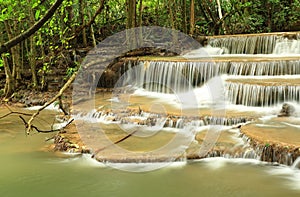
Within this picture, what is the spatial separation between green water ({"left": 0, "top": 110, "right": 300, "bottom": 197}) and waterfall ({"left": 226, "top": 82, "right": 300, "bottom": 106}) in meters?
2.81

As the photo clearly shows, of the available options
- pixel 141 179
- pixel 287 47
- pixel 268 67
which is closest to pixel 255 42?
pixel 287 47

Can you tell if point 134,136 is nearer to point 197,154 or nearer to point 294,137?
point 197,154

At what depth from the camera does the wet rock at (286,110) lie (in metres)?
7.18

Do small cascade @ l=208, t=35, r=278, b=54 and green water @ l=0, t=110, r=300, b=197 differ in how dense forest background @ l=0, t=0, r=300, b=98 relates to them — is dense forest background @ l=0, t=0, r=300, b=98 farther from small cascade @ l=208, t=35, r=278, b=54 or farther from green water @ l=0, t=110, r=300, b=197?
green water @ l=0, t=110, r=300, b=197

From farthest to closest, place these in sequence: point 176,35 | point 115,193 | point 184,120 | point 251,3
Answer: point 251,3 < point 176,35 < point 184,120 < point 115,193

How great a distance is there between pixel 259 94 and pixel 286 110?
35.3 inches

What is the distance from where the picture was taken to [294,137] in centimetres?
564

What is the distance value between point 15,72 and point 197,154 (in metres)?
7.81

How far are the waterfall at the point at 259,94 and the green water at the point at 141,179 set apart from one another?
9.21 feet

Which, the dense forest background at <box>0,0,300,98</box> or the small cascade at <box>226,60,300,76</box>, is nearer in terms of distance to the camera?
the small cascade at <box>226,60,300,76</box>

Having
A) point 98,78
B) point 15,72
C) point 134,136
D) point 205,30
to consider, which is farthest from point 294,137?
point 205,30

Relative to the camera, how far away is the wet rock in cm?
718

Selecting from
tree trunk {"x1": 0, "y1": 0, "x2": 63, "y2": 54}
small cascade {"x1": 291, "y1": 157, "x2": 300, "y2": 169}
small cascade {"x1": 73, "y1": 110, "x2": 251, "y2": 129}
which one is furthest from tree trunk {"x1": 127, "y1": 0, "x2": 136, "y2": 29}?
tree trunk {"x1": 0, "y1": 0, "x2": 63, "y2": 54}

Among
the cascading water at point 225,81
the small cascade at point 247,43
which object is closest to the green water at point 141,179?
the cascading water at point 225,81
